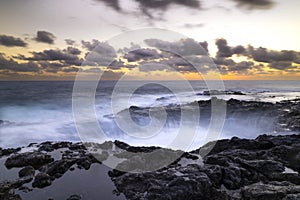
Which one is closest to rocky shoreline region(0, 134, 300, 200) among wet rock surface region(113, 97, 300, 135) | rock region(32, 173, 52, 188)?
rock region(32, 173, 52, 188)

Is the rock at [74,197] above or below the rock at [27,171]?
below

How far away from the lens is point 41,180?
920cm

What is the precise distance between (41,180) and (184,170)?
5291mm

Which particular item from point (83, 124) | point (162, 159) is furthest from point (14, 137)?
point (162, 159)

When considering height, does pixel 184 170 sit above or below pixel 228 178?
above

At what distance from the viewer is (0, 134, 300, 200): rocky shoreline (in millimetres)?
7871

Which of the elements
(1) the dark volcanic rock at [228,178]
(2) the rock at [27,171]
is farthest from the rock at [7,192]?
(1) the dark volcanic rock at [228,178]

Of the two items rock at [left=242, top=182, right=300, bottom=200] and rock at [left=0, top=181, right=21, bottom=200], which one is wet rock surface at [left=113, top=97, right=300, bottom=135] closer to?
rock at [left=242, top=182, right=300, bottom=200]

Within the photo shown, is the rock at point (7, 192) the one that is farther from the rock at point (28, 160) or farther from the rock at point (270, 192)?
the rock at point (270, 192)

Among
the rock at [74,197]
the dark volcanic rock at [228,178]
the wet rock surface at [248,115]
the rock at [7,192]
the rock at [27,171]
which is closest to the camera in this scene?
the dark volcanic rock at [228,178]

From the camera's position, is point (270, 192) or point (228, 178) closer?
point (270, 192)

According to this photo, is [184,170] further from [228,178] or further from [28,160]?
[28,160]

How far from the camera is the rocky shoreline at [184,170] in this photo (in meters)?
7.87

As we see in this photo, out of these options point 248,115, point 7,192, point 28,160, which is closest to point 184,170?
point 7,192
